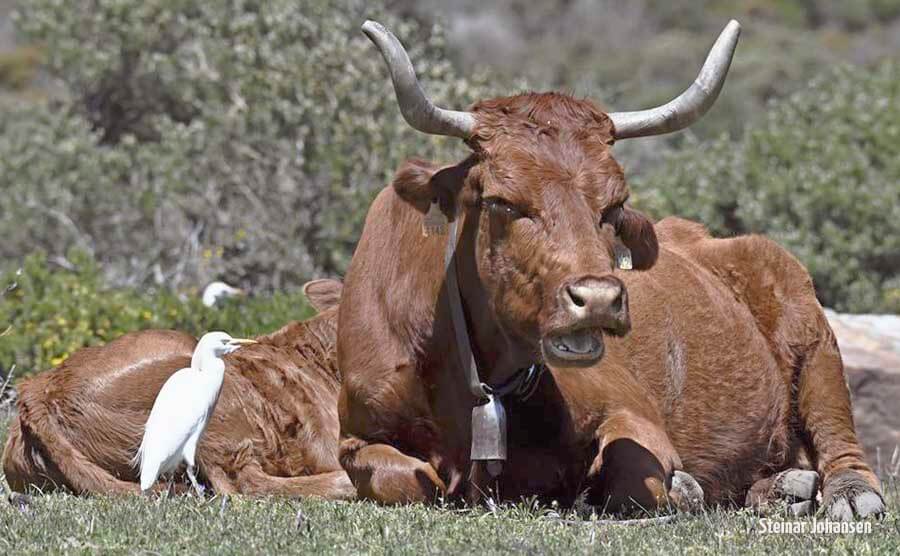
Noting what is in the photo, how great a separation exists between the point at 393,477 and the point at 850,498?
2.11 m

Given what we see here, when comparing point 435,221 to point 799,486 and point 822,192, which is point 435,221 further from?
point 822,192

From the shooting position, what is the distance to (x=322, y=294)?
8258 mm

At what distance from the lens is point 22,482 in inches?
272

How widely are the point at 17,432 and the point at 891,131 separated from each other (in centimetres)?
1016

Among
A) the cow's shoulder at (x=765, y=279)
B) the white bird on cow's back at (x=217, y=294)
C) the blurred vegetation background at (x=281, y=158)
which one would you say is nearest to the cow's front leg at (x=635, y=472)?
the cow's shoulder at (x=765, y=279)

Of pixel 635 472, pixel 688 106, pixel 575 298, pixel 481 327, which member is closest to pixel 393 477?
pixel 481 327

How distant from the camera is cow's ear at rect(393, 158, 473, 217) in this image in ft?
19.4

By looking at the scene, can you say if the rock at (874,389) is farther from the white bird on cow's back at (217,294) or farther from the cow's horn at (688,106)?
the cow's horn at (688,106)

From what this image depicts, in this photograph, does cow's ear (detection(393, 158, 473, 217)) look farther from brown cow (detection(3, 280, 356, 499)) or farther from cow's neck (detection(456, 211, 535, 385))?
brown cow (detection(3, 280, 356, 499))

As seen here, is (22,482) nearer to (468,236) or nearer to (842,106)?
(468,236)

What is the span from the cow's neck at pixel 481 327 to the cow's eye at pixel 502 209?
0.23 metres

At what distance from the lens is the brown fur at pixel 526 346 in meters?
5.48

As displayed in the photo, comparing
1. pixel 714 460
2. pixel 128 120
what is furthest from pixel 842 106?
pixel 714 460

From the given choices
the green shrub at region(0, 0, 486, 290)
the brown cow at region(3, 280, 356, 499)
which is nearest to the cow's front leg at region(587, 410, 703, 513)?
the brown cow at region(3, 280, 356, 499)
